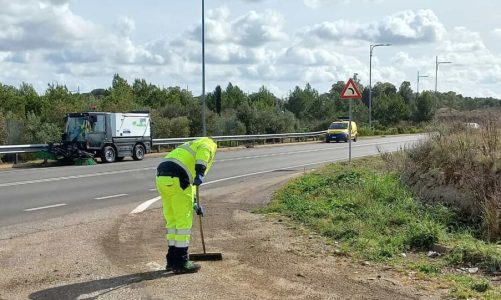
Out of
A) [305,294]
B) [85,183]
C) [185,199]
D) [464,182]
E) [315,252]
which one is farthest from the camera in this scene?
[85,183]

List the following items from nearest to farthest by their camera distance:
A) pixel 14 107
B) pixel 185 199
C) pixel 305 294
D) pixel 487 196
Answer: pixel 305 294
pixel 185 199
pixel 487 196
pixel 14 107

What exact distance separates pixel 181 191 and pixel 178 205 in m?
0.17

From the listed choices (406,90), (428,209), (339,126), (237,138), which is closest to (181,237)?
(428,209)

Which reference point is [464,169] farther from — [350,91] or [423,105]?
[423,105]

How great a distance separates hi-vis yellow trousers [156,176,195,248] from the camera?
664 cm

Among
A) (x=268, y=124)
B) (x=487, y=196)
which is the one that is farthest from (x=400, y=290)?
(x=268, y=124)

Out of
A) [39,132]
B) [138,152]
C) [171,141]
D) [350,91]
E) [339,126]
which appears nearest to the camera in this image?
[350,91]

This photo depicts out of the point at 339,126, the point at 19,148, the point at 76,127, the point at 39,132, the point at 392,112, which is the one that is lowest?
the point at 19,148

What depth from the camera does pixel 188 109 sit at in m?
49.5

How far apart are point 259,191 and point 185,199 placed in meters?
7.79

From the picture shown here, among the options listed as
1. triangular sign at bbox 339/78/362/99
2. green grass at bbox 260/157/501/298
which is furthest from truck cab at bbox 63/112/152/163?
green grass at bbox 260/157/501/298

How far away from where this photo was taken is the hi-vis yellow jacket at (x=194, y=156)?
21.6 feet

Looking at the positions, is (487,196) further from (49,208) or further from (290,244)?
(49,208)

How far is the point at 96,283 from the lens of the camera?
617 cm
